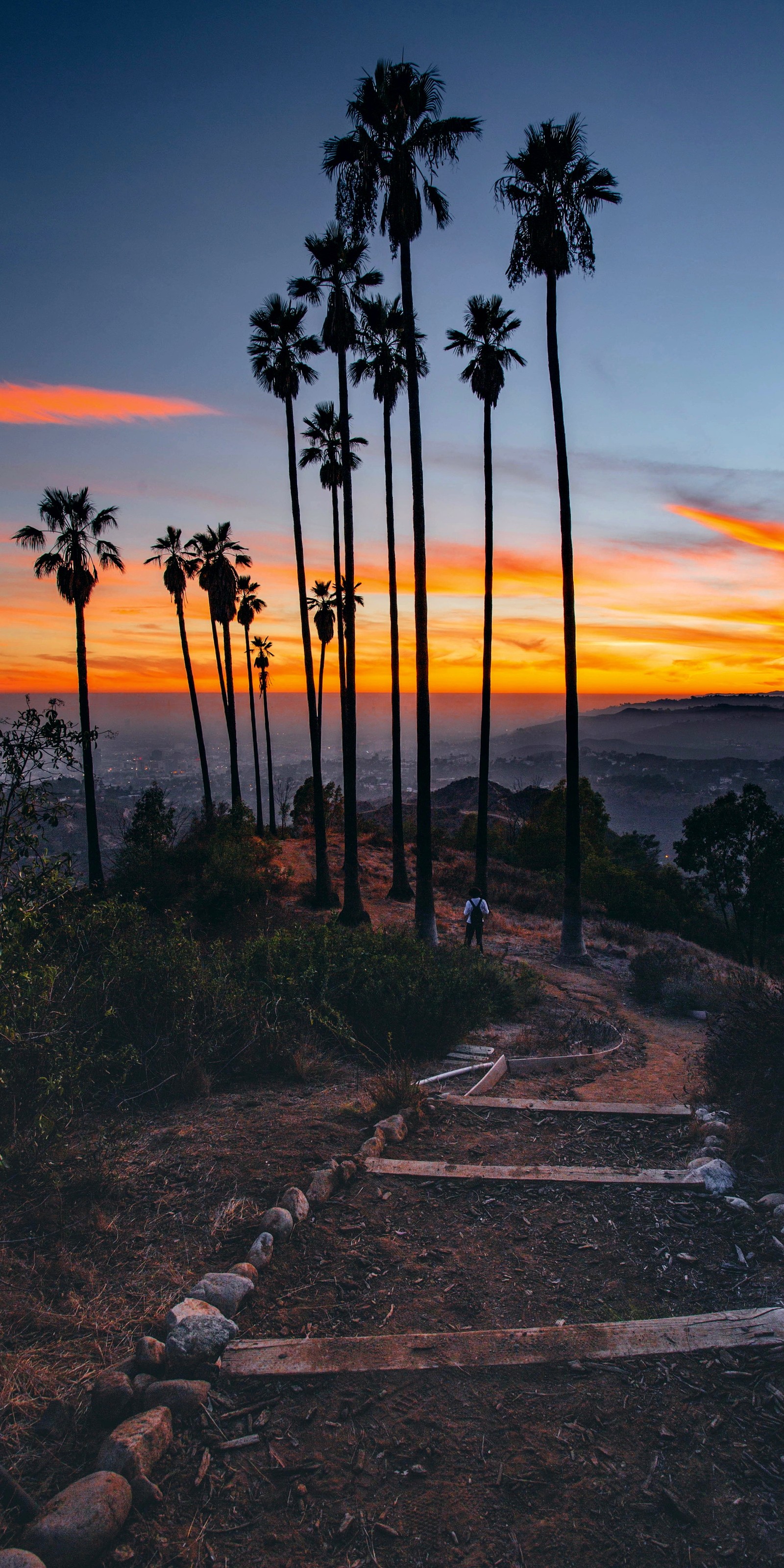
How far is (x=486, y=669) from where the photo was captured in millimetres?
24781

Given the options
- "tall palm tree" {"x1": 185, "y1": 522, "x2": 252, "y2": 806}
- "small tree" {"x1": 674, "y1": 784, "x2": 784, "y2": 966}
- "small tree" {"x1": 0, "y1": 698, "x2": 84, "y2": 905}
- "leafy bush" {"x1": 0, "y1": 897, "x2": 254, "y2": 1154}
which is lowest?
"small tree" {"x1": 674, "y1": 784, "x2": 784, "y2": 966}

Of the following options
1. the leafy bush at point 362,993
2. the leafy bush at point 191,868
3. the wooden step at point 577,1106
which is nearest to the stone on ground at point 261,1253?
the wooden step at point 577,1106

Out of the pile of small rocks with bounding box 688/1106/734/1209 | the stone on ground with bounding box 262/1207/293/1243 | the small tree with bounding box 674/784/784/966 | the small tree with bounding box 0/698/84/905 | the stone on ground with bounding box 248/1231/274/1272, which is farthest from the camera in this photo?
the small tree with bounding box 674/784/784/966

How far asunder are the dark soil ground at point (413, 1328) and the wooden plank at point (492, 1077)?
1.01 metres

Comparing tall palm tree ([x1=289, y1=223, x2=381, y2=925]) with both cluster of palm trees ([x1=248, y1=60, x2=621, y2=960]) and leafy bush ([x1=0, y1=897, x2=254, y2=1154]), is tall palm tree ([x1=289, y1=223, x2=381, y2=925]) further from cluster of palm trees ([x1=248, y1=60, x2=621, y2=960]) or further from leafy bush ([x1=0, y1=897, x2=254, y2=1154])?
leafy bush ([x1=0, y1=897, x2=254, y2=1154])

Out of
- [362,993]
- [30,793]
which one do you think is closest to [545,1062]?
[362,993]

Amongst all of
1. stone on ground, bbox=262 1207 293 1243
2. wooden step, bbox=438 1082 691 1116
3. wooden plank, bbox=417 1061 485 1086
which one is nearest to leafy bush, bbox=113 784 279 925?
wooden plank, bbox=417 1061 485 1086

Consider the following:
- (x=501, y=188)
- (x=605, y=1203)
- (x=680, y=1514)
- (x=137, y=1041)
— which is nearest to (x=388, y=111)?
(x=501, y=188)

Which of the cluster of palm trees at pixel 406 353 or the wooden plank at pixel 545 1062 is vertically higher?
the cluster of palm trees at pixel 406 353

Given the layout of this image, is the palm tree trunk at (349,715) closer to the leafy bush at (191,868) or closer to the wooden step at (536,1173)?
the leafy bush at (191,868)

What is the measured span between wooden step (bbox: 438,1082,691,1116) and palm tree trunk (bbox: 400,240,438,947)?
888 centimetres

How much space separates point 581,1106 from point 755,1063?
7.07 ft

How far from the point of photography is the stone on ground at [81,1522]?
11.2 ft

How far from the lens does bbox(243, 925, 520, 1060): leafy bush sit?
35.4 ft
